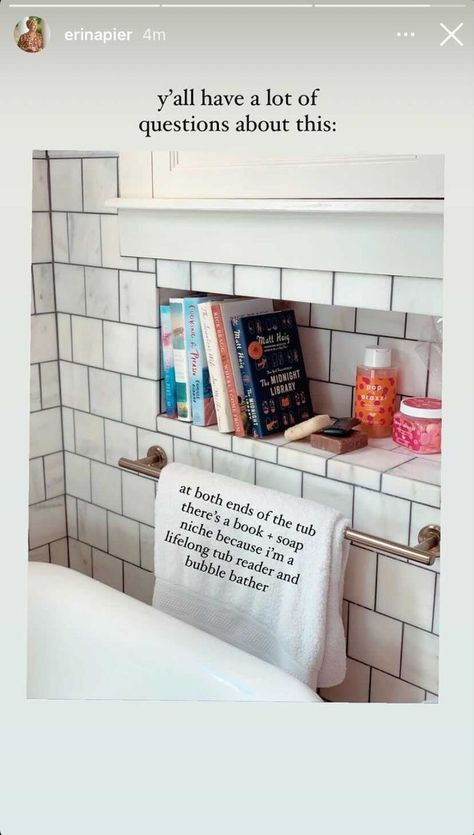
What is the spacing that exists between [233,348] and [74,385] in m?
0.36

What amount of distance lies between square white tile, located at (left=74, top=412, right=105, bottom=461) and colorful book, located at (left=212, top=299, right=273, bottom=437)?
0.96 ft

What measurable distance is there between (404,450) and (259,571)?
211mm

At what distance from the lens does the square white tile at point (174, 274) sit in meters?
0.96

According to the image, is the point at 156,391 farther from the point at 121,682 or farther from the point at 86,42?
the point at 86,42

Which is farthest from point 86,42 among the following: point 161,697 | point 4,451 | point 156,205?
point 161,697

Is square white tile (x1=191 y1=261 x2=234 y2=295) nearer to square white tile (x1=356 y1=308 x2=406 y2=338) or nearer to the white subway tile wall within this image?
the white subway tile wall

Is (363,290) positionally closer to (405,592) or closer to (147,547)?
(405,592)

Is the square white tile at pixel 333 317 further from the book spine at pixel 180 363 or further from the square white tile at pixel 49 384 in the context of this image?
the square white tile at pixel 49 384

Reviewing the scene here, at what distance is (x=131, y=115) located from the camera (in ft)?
1.46

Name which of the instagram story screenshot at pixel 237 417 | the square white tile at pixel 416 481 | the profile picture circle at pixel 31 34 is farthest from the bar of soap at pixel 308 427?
the profile picture circle at pixel 31 34

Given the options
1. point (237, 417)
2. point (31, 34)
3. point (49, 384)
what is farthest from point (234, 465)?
point (31, 34)

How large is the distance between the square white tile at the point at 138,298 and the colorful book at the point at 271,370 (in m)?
0.16

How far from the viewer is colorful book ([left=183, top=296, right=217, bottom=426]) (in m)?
0.95

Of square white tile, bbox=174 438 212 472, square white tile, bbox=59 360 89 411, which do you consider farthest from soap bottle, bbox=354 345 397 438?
square white tile, bbox=59 360 89 411
